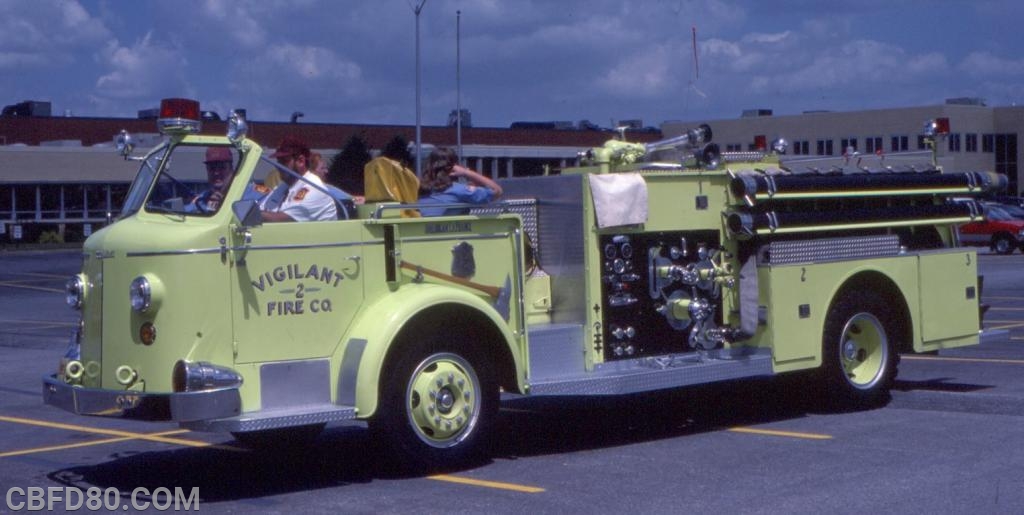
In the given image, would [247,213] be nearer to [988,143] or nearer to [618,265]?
[618,265]

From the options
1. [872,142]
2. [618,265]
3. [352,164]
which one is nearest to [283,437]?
[618,265]

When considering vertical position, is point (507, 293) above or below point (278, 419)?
above

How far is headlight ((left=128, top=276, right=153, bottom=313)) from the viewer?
7996 millimetres

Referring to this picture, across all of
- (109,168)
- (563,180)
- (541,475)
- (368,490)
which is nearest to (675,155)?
(563,180)

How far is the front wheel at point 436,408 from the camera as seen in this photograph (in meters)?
8.61

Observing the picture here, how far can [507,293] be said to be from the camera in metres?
9.38

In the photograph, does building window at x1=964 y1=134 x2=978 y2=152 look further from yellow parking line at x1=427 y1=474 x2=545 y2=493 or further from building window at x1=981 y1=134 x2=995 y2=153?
yellow parking line at x1=427 y1=474 x2=545 y2=493

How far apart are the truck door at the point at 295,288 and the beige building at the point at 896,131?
58.7 meters

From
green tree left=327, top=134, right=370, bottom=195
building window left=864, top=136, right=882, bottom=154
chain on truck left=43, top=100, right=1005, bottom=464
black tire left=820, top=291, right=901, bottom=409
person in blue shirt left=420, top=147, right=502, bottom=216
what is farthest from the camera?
building window left=864, top=136, right=882, bottom=154

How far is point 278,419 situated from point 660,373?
3109mm

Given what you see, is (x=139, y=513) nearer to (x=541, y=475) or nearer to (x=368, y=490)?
(x=368, y=490)

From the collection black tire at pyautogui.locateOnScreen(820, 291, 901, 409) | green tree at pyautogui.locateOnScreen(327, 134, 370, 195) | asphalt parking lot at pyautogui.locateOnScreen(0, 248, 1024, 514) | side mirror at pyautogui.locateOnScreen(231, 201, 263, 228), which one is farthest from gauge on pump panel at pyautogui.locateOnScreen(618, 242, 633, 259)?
green tree at pyautogui.locateOnScreen(327, 134, 370, 195)

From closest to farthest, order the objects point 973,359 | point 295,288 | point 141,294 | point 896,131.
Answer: point 141,294 → point 295,288 → point 973,359 → point 896,131

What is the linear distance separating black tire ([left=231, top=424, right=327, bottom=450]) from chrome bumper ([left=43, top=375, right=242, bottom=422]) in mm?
1732
